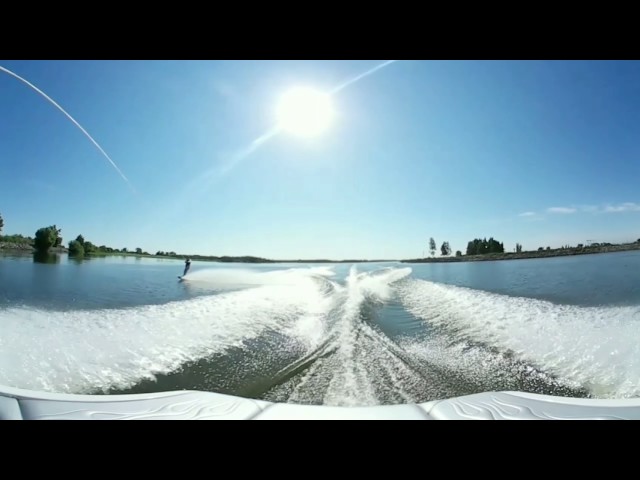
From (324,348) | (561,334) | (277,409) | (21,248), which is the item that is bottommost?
(324,348)

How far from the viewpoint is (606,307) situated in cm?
521

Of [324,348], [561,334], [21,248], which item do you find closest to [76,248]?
[21,248]

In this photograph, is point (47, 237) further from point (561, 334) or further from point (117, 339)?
point (561, 334)

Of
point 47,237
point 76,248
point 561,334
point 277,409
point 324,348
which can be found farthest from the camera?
point 76,248

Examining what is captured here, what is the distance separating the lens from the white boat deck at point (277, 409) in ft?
4.81

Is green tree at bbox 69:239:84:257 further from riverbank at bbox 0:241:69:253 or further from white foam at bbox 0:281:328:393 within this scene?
white foam at bbox 0:281:328:393

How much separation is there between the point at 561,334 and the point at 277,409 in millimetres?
4835

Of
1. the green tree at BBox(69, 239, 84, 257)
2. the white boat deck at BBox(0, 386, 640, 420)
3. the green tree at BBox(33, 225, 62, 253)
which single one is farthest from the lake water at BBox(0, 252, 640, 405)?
the green tree at BBox(69, 239, 84, 257)

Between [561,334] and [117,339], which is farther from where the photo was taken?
[561,334]

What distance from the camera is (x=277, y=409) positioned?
167cm

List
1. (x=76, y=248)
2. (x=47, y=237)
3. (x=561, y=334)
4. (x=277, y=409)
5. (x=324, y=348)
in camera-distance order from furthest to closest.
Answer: (x=76, y=248)
(x=47, y=237)
(x=561, y=334)
(x=324, y=348)
(x=277, y=409)

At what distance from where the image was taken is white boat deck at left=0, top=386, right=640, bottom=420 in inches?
57.7

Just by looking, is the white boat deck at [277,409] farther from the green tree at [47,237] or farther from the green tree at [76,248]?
the green tree at [76,248]
